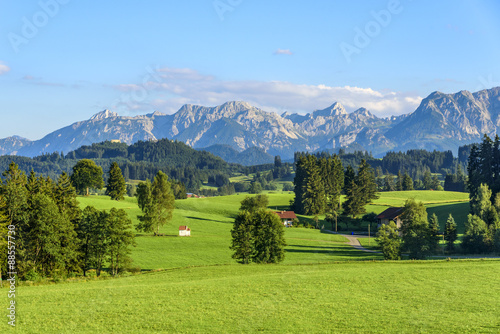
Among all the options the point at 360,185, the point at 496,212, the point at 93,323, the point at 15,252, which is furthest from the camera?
the point at 360,185

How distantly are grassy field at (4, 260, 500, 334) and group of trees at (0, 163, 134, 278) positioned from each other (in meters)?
10.6

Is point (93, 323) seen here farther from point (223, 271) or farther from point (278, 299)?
point (223, 271)

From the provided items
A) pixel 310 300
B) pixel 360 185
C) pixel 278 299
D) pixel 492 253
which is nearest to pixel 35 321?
pixel 278 299

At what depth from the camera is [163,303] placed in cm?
3194

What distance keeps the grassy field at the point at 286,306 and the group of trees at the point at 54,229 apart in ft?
34.7

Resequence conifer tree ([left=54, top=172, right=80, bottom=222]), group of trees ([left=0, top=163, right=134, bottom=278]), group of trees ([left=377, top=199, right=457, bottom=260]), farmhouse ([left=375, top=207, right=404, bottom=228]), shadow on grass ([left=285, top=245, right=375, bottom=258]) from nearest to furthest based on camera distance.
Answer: group of trees ([left=0, top=163, right=134, bottom=278]), conifer tree ([left=54, top=172, right=80, bottom=222]), group of trees ([left=377, top=199, right=457, bottom=260]), shadow on grass ([left=285, top=245, right=375, bottom=258]), farmhouse ([left=375, top=207, right=404, bottom=228])

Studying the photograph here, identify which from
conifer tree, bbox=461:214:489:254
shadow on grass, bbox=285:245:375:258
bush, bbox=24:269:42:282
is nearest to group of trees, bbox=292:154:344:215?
shadow on grass, bbox=285:245:375:258

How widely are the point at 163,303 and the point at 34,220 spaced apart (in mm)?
29103

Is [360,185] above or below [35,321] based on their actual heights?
above

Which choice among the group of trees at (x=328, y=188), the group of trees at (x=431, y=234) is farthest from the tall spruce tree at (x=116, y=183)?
the group of trees at (x=431, y=234)

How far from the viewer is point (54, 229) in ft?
176

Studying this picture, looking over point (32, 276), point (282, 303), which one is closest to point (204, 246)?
point (32, 276)

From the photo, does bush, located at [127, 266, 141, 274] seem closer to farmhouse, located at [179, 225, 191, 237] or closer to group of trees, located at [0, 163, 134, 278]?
group of trees, located at [0, 163, 134, 278]

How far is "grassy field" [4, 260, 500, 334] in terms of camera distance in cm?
2533
